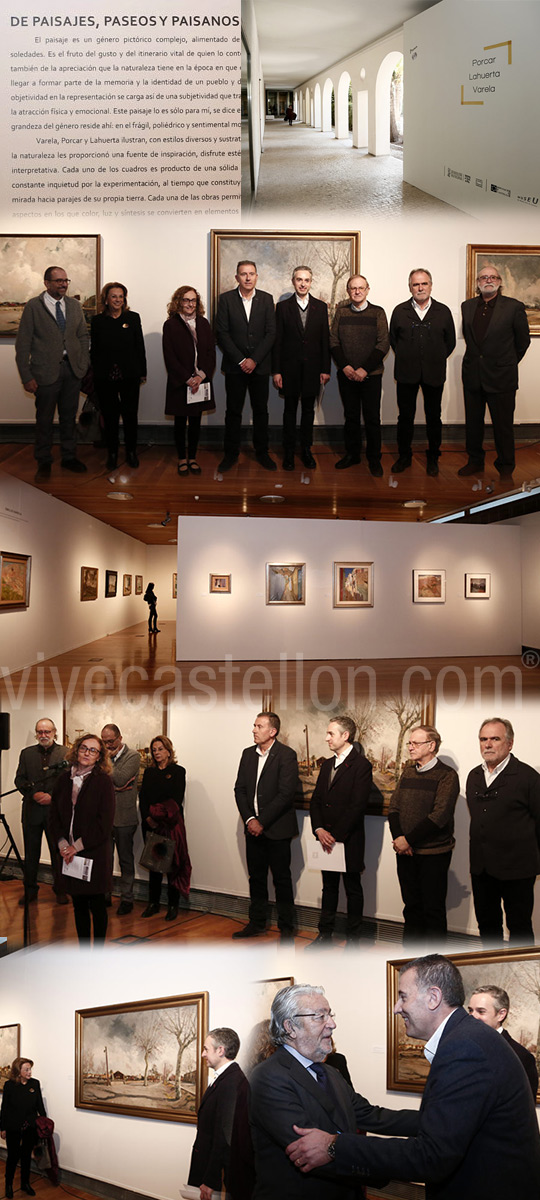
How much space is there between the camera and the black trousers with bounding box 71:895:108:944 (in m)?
4.51

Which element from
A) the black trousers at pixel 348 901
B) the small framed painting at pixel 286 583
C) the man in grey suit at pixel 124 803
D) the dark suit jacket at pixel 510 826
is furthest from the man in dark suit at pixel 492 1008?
the small framed painting at pixel 286 583

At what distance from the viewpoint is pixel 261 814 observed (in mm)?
4492

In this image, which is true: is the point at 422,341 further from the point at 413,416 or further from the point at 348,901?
the point at 348,901

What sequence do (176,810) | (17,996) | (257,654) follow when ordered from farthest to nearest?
(17,996), (176,810), (257,654)

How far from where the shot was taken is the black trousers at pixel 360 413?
4.54m

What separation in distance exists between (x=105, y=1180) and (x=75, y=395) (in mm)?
4529

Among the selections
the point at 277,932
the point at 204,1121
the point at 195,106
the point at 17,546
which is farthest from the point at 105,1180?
the point at 195,106

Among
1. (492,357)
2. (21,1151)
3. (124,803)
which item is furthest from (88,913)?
(492,357)

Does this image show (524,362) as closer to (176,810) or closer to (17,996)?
(176,810)

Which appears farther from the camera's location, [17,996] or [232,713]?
[17,996]

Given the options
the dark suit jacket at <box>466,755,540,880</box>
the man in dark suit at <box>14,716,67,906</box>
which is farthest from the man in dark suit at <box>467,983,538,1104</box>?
the man in dark suit at <box>14,716,67,906</box>

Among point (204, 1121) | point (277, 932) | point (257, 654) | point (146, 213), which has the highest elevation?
point (146, 213)

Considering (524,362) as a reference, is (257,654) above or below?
below

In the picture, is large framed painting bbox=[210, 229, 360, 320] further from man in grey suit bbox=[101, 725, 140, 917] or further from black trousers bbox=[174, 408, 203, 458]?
man in grey suit bbox=[101, 725, 140, 917]
